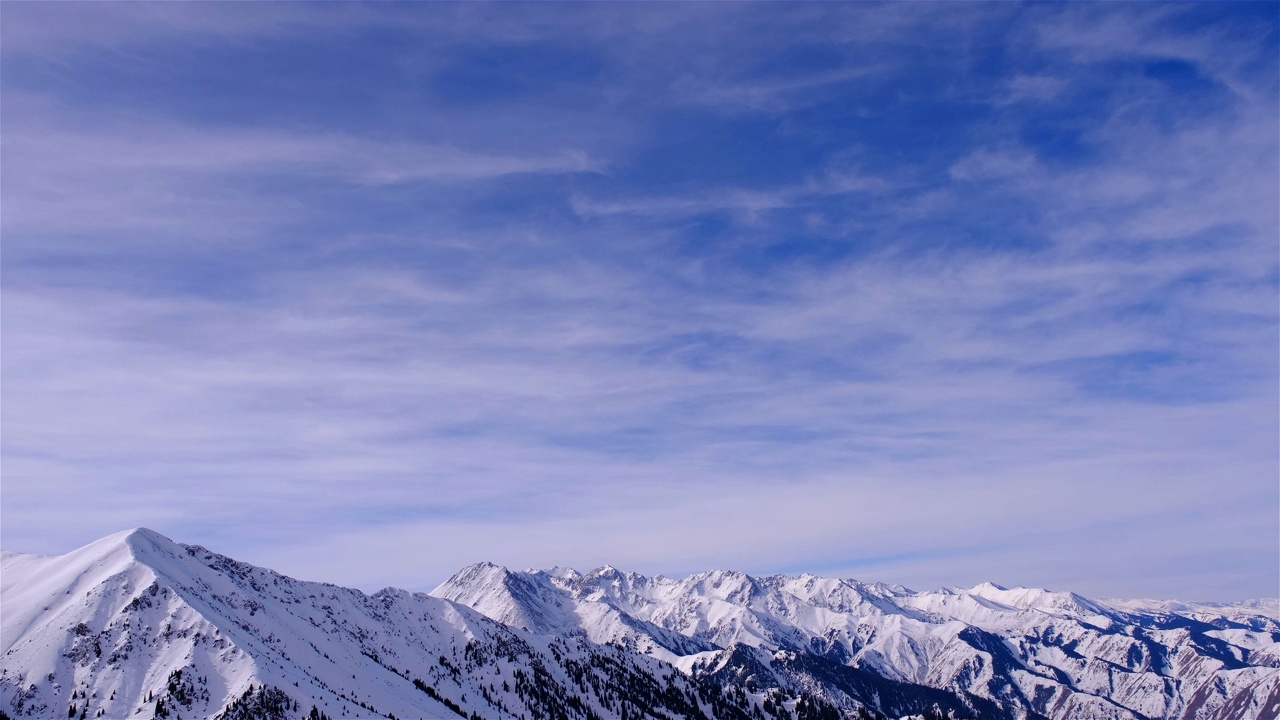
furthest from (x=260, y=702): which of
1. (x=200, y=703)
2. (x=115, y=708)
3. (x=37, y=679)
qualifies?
(x=37, y=679)

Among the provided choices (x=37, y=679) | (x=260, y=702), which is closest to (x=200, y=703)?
(x=260, y=702)

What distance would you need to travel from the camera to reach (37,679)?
655 ft

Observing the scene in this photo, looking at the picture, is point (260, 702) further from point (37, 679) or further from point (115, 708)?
point (37, 679)

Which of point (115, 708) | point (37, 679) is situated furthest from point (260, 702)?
A: point (37, 679)

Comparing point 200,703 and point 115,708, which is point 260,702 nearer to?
point 200,703

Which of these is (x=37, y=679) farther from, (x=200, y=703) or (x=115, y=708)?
(x=200, y=703)

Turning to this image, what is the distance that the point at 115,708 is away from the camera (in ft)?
643

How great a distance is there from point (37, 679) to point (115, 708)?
2369 centimetres

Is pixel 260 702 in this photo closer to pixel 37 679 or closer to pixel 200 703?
pixel 200 703

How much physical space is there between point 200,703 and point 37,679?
142 ft

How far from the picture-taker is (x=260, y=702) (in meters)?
197

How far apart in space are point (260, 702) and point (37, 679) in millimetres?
59528

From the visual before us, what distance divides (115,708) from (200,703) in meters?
20.4
